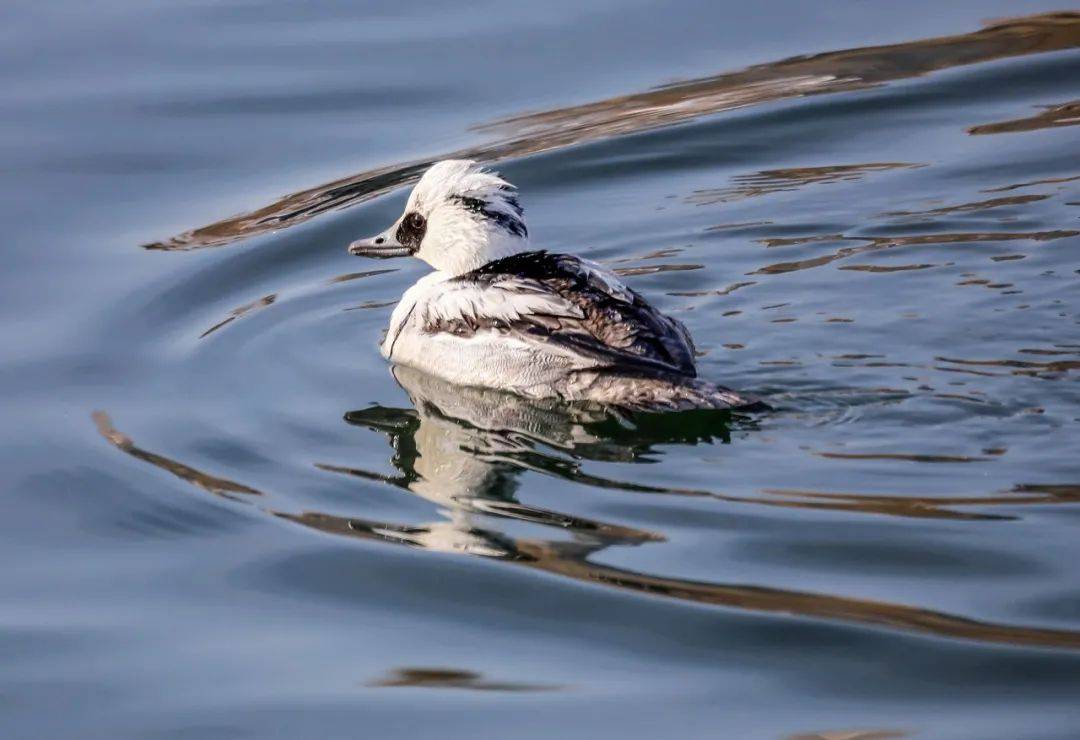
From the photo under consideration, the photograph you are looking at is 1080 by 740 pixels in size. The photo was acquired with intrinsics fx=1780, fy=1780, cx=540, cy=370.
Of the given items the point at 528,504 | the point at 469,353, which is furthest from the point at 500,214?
the point at 528,504

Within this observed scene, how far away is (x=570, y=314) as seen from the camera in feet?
29.0

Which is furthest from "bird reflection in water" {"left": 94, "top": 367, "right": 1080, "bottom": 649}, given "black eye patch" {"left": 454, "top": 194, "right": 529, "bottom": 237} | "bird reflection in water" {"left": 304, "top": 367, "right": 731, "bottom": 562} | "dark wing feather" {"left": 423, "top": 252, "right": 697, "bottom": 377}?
"black eye patch" {"left": 454, "top": 194, "right": 529, "bottom": 237}

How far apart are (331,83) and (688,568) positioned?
749 cm

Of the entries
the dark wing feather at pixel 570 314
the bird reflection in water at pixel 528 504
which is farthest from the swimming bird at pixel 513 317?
the bird reflection in water at pixel 528 504

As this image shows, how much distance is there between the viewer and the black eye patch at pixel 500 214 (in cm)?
987

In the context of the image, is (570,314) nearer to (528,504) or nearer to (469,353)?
(469,353)

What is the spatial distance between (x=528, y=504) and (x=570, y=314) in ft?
4.74

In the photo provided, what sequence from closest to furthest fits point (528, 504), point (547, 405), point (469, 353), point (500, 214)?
point (528, 504), point (547, 405), point (469, 353), point (500, 214)

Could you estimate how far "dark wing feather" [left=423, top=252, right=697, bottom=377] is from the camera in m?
8.59

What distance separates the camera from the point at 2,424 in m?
9.09

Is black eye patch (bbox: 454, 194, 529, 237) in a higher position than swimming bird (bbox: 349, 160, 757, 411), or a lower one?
higher

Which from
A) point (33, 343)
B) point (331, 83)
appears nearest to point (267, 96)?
point (331, 83)

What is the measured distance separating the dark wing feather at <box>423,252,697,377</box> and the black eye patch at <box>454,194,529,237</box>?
12.5 inches

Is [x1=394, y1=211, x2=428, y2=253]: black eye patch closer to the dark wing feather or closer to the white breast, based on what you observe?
the white breast
